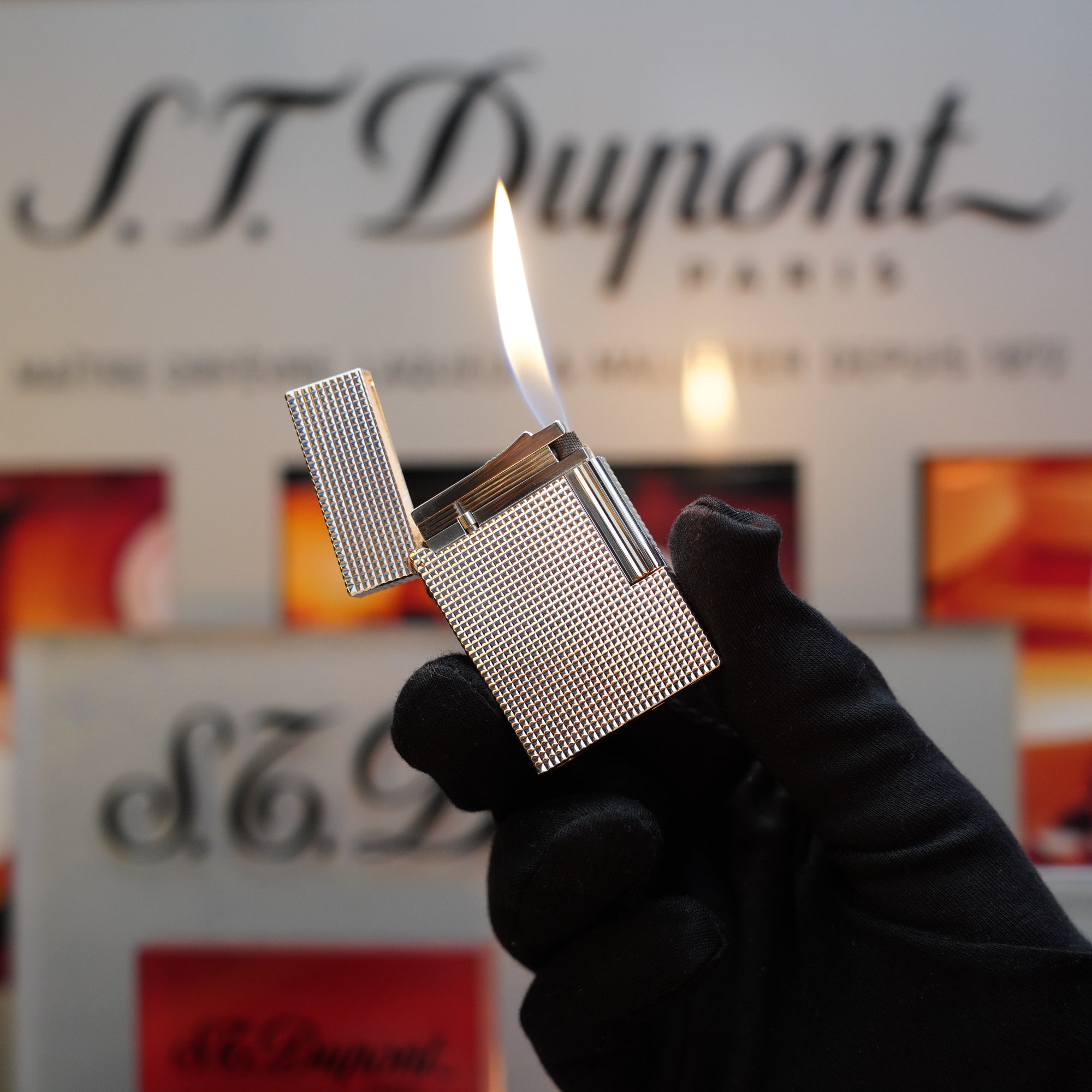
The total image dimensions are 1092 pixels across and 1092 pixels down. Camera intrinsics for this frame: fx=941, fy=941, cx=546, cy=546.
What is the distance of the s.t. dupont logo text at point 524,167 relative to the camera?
1.21 meters

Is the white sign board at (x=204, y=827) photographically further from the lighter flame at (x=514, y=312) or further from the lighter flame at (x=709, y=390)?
the lighter flame at (x=514, y=312)

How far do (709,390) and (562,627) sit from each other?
89 cm

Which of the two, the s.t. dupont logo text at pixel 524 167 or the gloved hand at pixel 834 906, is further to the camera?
the s.t. dupont logo text at pixel 524 167

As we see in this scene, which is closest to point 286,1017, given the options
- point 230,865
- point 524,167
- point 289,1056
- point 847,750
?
point 289,1056

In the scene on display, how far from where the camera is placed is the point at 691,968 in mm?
439

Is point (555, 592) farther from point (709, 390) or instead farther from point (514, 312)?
point (709, 390)

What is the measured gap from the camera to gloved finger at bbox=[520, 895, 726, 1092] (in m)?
0.44

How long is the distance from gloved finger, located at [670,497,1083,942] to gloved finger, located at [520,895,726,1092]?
88mm

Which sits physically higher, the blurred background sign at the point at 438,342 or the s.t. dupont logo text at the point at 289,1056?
the blurred background sign at the point at 438,342

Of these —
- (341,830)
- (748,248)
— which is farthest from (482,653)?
(748,248)

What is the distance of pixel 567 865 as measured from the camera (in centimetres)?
43

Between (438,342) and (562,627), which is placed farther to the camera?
(438,342)

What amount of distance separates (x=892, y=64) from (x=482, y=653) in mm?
1151

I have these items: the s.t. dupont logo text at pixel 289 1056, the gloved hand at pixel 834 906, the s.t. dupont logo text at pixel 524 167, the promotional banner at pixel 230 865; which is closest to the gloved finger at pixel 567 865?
the gloved hand at pixel 834 906
